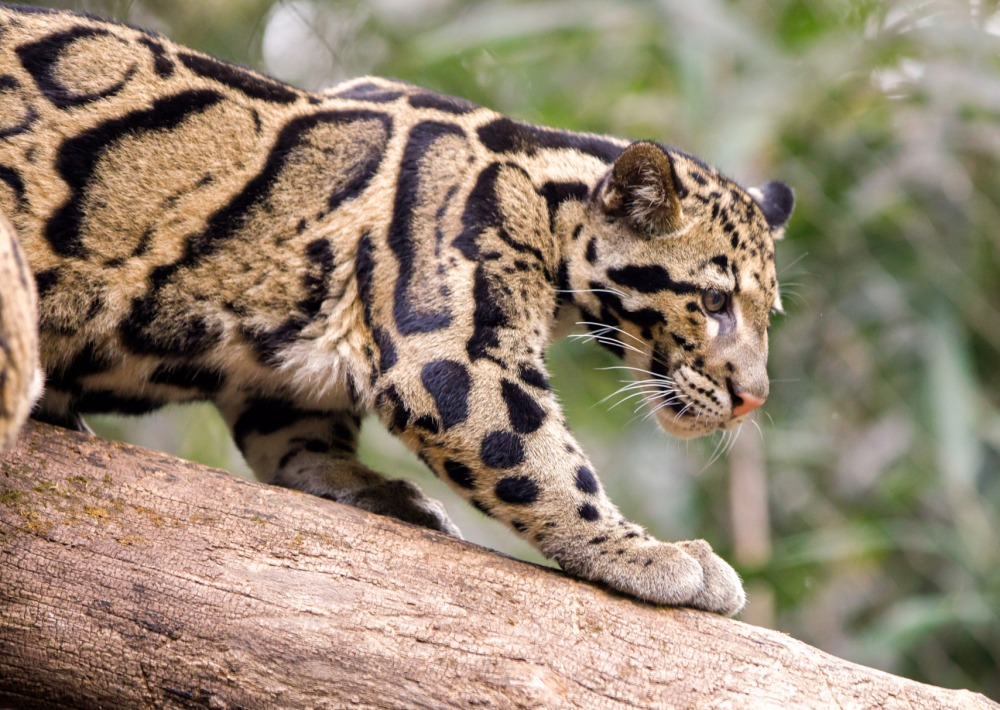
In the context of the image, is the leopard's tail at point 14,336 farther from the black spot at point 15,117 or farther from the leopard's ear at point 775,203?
the leopard's ear at point 775,203

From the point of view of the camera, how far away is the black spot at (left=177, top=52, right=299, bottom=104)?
338cm

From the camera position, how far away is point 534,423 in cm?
313

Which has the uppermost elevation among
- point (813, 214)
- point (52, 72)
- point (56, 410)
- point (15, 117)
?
point (52, 72)

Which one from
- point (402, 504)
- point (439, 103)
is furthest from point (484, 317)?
point (439, 103)

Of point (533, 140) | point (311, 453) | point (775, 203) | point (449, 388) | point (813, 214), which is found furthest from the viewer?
point (813, 214)

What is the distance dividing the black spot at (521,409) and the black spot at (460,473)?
0.18 meters

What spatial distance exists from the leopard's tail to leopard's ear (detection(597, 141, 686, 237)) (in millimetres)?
1855

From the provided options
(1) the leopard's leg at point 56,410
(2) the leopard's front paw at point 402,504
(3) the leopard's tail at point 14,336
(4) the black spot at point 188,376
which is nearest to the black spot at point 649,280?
(2) the leopard's front paw at point 402,504

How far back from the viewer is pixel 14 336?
2.03 m

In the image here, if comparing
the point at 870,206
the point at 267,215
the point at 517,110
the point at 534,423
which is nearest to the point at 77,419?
the point at 267,215

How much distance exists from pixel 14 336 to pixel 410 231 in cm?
146

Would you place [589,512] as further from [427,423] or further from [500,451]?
[427,423]

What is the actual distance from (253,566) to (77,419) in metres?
1.11

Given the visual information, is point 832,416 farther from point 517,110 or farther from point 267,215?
point 267,215
